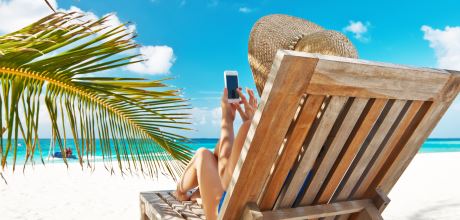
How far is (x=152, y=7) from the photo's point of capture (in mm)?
34500

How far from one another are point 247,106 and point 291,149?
0.42 metres

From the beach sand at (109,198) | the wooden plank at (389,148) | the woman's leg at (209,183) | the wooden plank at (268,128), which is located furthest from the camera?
the beach sand at (109,198)

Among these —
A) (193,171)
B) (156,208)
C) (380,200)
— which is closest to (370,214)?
(380,200)

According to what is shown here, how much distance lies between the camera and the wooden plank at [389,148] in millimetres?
1493

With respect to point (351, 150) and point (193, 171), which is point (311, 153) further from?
point (193, 171)

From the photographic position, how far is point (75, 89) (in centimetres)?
174

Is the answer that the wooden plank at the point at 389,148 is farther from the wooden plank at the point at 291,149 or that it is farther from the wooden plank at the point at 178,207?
the wooden plank at the point at 178,207

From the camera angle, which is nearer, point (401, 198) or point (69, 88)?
point (69, 88)

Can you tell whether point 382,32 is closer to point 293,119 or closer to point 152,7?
point 152,7

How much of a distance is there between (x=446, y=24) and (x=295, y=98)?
49.3 metres

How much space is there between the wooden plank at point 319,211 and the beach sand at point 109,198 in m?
2.57

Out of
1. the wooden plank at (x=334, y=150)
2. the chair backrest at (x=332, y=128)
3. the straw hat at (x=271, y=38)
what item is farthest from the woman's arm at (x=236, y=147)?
the straw hat at (x=271, y=38)

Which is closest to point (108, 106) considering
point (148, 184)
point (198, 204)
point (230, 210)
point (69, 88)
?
point (69, 88)

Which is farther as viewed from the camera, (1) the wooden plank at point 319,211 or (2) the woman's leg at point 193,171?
(2) the woman's leg at point 193,171
